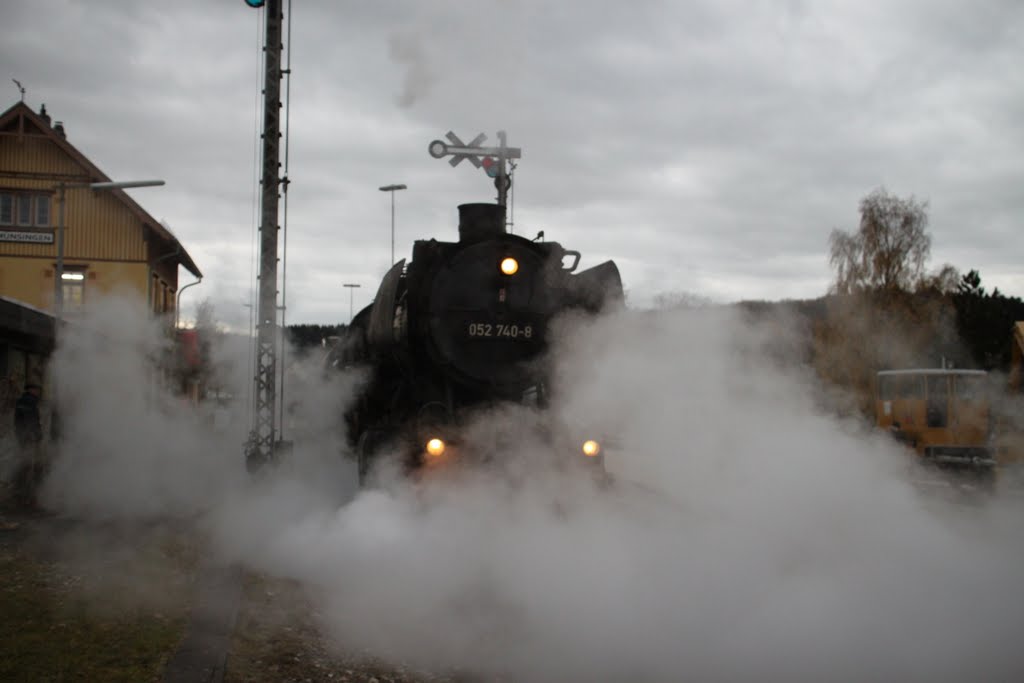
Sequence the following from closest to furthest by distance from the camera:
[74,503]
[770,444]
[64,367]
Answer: [770,444] → [74,503] → [64,367]

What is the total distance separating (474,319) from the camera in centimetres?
888

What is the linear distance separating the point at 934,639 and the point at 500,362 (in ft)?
16.8

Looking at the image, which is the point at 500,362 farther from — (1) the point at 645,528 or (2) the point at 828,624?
(2) the point at 828,624

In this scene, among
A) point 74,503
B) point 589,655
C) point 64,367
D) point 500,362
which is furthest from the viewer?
point 64,367

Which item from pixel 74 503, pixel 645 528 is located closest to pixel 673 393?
pixel 645 528

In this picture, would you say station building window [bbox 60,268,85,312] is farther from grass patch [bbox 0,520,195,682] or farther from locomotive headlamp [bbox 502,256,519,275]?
locomotive headlamp [bbox 502,256,519,275]

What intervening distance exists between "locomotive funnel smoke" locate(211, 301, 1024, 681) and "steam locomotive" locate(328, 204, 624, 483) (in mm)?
361

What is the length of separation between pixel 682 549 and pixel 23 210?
2863 centimetres

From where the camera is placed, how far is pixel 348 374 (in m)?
12.1

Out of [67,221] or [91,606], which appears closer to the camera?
[91,606]

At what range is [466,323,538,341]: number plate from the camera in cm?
888

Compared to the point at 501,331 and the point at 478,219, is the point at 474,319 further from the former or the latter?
the point at 478,219

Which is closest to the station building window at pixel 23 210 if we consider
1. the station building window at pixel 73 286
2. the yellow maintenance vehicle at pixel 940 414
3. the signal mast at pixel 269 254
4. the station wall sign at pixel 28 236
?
the station wall sign at pixel 28 236

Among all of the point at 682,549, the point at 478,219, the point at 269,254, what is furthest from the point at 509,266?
the point at 269,254
